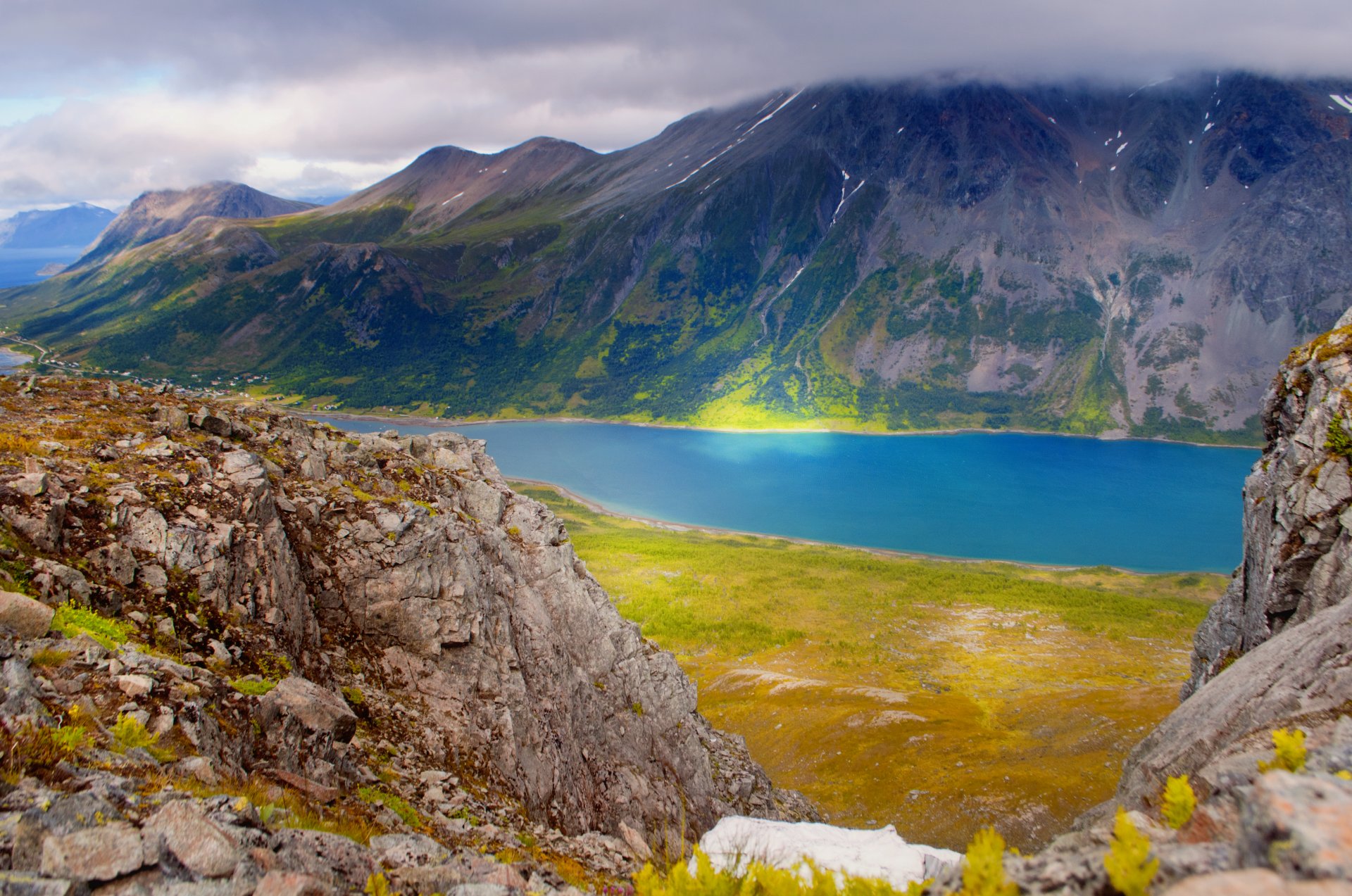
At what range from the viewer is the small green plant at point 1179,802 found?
597cm

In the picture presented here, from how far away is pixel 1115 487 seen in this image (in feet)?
465

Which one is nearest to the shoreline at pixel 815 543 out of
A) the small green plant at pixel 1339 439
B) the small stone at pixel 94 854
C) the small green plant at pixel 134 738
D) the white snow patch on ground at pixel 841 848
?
the small green plant at pixel 1339 439

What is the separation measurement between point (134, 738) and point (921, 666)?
58922 millimetres

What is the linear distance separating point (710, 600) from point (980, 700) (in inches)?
1244

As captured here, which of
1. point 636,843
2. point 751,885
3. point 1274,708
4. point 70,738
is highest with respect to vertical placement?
point 70,738

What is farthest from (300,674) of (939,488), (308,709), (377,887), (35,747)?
(939,488)

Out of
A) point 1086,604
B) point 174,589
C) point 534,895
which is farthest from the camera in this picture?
point 1086,604

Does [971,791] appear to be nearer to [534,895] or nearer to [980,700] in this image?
[980,700]

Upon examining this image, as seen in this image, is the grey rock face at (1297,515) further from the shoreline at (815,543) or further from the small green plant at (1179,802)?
the shoreline at (815,543)

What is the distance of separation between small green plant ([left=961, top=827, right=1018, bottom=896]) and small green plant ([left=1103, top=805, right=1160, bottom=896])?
747 millimetres

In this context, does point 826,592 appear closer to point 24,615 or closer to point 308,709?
point 308,709

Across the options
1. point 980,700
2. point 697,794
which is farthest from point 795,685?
point 697,794

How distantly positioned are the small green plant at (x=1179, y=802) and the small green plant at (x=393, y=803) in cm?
1062

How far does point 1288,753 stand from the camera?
254 inches
